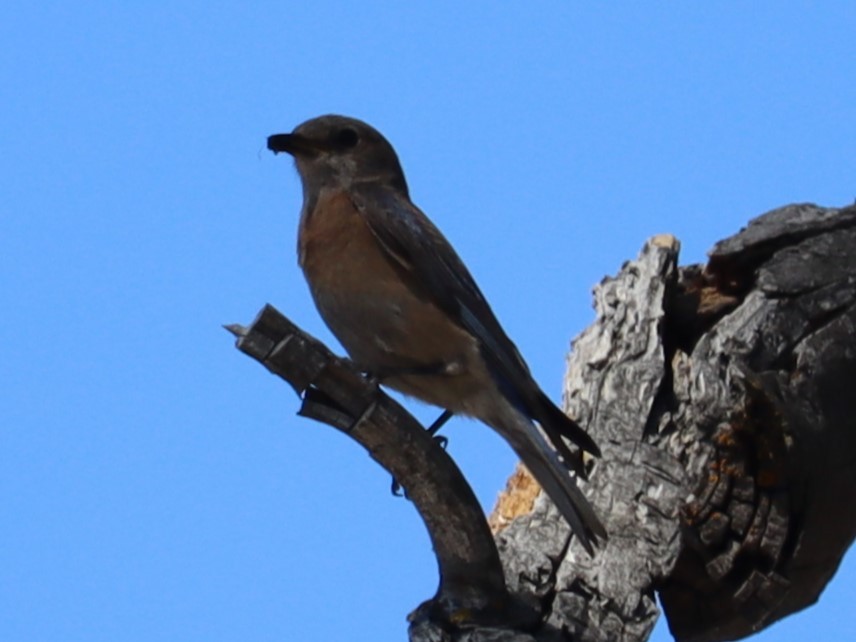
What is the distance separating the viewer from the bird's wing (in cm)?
764

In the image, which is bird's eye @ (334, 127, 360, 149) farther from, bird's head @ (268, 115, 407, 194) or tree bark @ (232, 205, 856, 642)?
tree bark @ (232, 205, 856, 642)

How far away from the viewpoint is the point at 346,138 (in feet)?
28.0

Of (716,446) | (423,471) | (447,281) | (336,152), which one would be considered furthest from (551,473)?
(336,152)

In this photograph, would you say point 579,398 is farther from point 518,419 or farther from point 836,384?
point 836,384

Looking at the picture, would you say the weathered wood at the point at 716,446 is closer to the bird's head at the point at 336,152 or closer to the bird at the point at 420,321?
the bird at the point at 420,321

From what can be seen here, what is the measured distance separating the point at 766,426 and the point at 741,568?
2.06 feet

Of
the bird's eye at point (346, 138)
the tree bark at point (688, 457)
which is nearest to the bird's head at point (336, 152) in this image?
the bird's eye at point (346, 138)

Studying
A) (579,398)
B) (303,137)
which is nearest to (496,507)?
(579,398)

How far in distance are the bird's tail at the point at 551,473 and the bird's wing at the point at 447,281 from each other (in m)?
0.07

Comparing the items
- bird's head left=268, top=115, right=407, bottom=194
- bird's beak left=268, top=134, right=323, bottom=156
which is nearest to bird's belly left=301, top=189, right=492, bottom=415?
bird's head left=268, top=115, right=407, bottom=194

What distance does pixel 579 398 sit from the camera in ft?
26.2

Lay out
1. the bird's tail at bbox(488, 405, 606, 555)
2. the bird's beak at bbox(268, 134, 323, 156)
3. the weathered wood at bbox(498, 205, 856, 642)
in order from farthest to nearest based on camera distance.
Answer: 1. the bird's beak at bbox(268, 134, 323, 156)
2. the weathered wood at bbox(498, 205, 856, 642)
3. the bird's tail at bbox(488, 405, 606, 555)

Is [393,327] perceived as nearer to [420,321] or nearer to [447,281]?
[420,321]

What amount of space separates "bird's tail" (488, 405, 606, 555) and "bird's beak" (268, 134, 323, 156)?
1.67m
